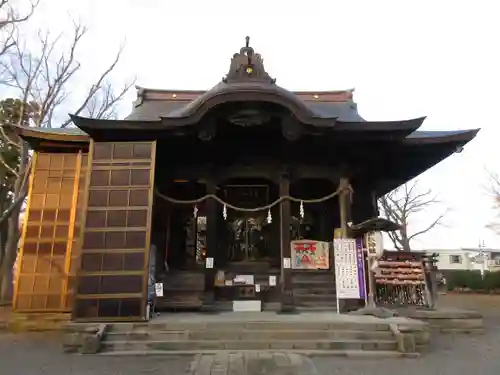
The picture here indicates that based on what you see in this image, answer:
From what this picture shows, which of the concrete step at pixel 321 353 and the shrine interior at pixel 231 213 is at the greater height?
the shrine interior at pixel 231 213

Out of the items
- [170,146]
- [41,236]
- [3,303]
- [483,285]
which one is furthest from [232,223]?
[483,285]

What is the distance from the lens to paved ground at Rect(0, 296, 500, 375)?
20.7 feet

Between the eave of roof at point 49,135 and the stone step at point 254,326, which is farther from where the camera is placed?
the eave of roof at point 49,135

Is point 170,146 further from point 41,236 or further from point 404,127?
point 404,127

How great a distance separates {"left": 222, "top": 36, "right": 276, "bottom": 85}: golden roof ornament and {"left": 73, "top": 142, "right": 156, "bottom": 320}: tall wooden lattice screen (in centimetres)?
305

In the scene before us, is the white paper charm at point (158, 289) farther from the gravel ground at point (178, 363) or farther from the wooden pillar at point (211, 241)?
the gravel ground at point (178, 363)

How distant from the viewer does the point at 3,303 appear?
1750 centimetres

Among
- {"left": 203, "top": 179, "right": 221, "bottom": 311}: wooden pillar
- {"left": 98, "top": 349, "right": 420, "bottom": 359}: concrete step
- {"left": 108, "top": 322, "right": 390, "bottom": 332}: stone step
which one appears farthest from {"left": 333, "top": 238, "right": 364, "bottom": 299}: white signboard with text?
{"left": 203, "top": 179, "right": 221, "bottom": 311}: wooden pillar

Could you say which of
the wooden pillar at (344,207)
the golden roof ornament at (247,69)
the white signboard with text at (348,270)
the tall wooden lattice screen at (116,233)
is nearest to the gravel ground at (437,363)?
the white signboard with text at (348,270)

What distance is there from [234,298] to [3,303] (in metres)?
12.4

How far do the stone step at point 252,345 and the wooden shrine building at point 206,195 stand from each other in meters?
0.99

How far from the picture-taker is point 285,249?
35.1 feet

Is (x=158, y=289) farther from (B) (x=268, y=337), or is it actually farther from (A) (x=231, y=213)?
(B) (x=268, y=337)

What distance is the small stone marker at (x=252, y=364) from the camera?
602cm
